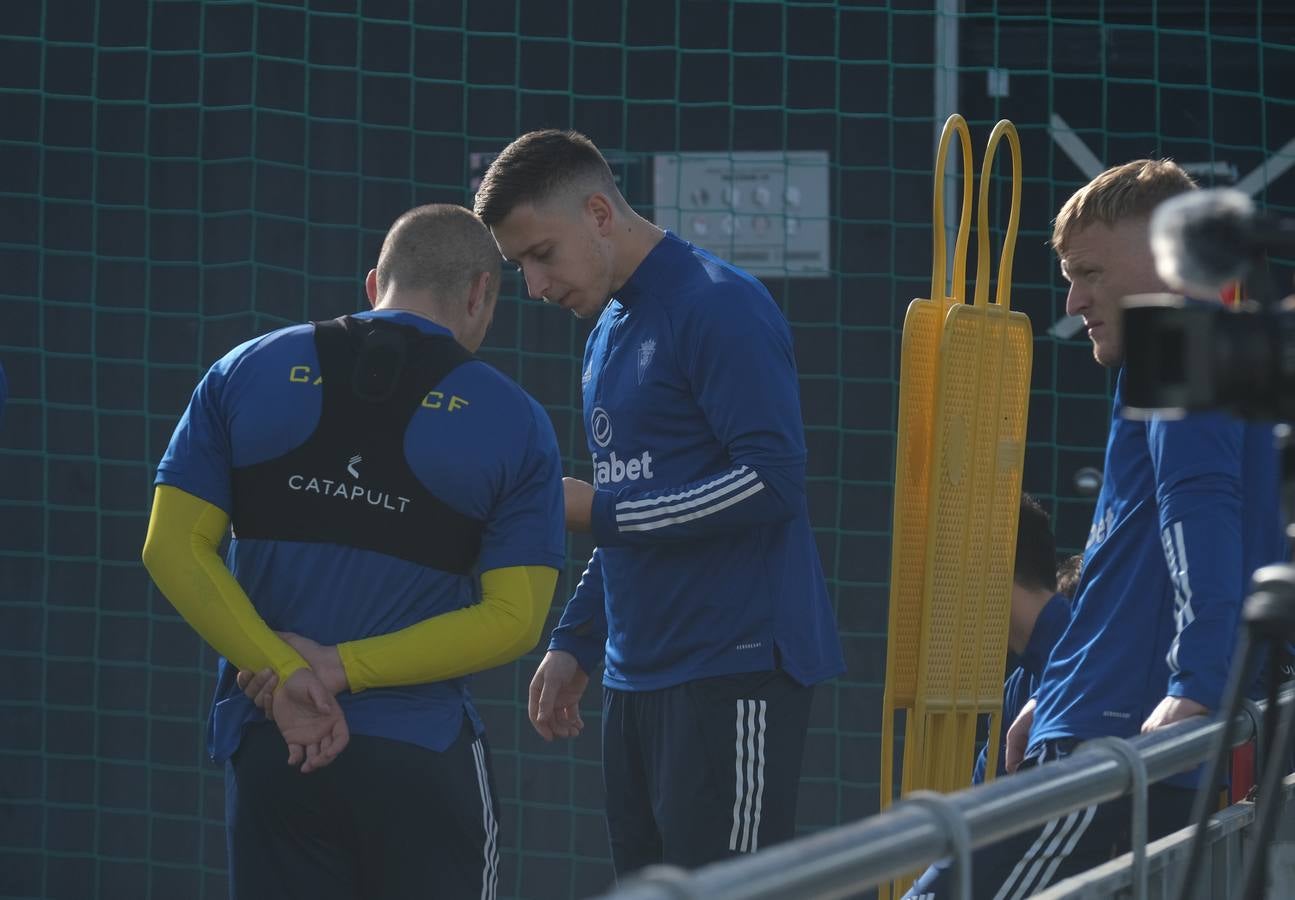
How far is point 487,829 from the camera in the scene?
2.48 meters

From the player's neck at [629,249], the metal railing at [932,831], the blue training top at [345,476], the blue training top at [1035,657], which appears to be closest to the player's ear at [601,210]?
the player's neck at [629,249]

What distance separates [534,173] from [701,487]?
1.99 feet

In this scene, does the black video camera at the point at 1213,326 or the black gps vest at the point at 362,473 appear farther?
the black gps vest at the point at 362,473

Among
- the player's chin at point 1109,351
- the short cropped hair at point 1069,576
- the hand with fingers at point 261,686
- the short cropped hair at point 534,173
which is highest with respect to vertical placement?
the short cropped hair at point 534,173

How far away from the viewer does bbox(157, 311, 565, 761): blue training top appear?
242 cm

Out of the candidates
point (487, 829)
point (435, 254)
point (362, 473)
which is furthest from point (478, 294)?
point (487, 829)

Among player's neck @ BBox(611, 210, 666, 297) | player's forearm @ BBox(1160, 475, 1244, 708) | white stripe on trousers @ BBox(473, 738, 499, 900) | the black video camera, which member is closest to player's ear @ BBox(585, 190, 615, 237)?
player's neck @ BBox(611, 210, 666, 297)

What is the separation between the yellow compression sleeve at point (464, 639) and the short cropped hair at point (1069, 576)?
4.94 feet

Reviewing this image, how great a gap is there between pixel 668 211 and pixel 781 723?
7.79ft

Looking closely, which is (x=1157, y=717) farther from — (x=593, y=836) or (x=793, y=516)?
(x=593, y=836)

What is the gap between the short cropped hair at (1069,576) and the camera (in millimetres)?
3623

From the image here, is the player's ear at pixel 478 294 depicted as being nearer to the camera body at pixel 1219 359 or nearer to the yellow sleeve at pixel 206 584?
the yellow sleeve at pixel 206 584

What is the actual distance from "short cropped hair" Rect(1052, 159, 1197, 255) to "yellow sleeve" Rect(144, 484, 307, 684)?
1240 mm

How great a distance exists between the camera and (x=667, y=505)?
8.53 ft
